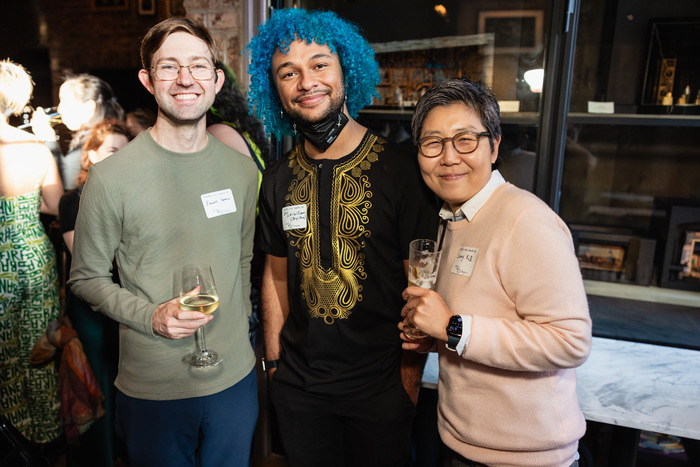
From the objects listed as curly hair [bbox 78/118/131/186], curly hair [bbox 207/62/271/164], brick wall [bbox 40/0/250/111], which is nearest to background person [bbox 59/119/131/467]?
curly hair [bbox 78/118/131/186]

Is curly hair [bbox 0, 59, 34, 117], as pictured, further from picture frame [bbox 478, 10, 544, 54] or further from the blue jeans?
picture frame [bbox 478, 10, 544, 54]

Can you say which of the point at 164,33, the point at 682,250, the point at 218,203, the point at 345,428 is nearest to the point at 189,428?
the point at 345,428

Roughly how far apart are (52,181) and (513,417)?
6.89ft

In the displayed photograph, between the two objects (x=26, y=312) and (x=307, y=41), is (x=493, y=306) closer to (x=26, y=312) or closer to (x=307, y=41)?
(x=307, y=41)

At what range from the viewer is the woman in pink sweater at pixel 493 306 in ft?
3.73

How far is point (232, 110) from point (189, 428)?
1.40 m

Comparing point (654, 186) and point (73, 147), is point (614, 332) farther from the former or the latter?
point (73, 147)

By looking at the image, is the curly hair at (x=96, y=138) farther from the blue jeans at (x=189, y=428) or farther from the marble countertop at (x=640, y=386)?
the marble countertop at (x=640, y=386)

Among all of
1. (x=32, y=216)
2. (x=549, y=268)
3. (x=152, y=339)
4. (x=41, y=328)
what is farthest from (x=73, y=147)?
(x=549, y=268)

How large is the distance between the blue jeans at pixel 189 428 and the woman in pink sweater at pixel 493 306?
762 mm

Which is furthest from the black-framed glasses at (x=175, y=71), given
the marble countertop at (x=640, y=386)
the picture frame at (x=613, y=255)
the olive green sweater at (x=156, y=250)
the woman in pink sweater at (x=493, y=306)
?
the picture frame at (x=613, y=255)

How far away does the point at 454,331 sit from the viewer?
121 cm

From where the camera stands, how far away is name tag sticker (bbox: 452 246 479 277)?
1.28m

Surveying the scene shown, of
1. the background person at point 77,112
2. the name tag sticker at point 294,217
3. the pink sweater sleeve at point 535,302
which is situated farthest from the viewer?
the background person at point 77,112
